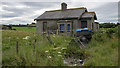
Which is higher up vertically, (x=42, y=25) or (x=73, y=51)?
(x=42, y=25)

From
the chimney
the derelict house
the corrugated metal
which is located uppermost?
the chimney

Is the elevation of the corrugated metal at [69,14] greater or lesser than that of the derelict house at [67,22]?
greater

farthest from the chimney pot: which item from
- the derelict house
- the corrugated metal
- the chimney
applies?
the derelict house

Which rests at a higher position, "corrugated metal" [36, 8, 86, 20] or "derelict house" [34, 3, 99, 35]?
"corrugated metal" [36, 8, 86, 20]

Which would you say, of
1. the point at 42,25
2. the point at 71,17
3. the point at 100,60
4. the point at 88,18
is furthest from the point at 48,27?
the point at 100,60

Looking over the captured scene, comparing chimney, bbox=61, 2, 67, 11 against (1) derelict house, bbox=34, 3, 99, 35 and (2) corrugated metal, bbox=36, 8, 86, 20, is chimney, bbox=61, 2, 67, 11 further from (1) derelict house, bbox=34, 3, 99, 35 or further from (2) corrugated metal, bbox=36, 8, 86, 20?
(1) derelict house, bbox=34, 3, 99, 35

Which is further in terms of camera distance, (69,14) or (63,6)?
(63,6)

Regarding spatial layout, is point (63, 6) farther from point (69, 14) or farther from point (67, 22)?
point (67, 22)

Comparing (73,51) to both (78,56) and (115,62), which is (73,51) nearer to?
(78,56)

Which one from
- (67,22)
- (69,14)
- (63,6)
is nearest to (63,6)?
(63,6)

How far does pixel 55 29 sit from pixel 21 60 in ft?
40.8

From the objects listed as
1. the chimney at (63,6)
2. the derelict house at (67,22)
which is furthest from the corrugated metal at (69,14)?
the chimney at (63,6)

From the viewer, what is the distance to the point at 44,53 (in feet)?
18.1

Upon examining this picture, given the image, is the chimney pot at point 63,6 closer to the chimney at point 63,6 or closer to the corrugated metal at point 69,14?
the chimney at point 63,6
